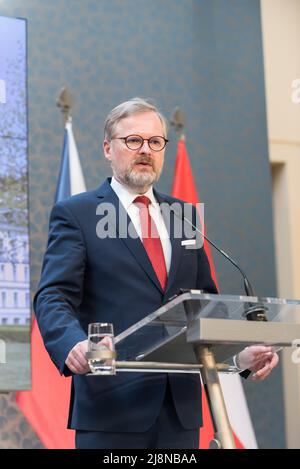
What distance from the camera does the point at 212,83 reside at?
20.0ft

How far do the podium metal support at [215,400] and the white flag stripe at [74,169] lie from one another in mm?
3106

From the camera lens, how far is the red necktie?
99.7 inches

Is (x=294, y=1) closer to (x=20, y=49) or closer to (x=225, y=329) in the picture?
(x=20, y=49)

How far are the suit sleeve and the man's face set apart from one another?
24 cm

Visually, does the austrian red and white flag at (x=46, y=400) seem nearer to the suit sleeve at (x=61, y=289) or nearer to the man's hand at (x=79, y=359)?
the suit sleeve at (x=61, y=289)

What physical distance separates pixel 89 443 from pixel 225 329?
2.05ft

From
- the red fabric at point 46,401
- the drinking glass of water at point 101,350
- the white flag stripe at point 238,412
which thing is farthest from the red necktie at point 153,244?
the white flag stripe at point 238,412

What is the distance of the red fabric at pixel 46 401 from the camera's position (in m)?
4.65

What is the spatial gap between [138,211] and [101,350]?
837 mm

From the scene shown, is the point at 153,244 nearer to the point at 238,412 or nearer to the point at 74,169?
the point at 74,169

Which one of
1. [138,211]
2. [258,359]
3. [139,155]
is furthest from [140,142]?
[258,359]

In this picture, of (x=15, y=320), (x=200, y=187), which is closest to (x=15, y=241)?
(x=15, y=320)

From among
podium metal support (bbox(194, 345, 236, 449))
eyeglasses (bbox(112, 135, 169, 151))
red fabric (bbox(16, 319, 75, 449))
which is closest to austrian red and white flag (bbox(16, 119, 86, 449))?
red fabric (bbox(16, 319, 75, 449))
